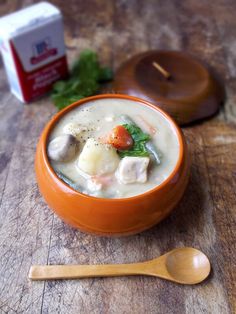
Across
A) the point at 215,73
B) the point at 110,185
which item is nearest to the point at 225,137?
the point at 215,73

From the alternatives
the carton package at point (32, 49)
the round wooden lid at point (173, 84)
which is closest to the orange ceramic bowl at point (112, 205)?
the round wooden lid at point (173, 84)

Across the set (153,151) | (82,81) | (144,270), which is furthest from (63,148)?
(82,81)

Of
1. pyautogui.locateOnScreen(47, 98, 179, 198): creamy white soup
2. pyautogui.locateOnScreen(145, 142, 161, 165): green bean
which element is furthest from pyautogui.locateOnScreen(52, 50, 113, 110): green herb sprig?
pyautogui.locateOnScreen(145, 142, 161, 165): green bean

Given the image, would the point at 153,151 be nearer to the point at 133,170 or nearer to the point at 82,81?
the point at 133,170

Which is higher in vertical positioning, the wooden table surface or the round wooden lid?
the round wooden lid

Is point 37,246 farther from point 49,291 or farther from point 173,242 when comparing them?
point 173,242

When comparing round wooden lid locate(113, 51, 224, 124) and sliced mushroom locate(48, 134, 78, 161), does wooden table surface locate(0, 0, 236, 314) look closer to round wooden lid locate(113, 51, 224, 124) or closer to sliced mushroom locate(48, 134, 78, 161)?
round wooden lid locate(113, 51, 224, 124)

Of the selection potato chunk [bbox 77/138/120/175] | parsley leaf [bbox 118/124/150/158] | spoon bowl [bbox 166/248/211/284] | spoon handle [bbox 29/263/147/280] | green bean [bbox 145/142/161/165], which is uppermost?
potato chunk [bbox 77/138/120/175]
